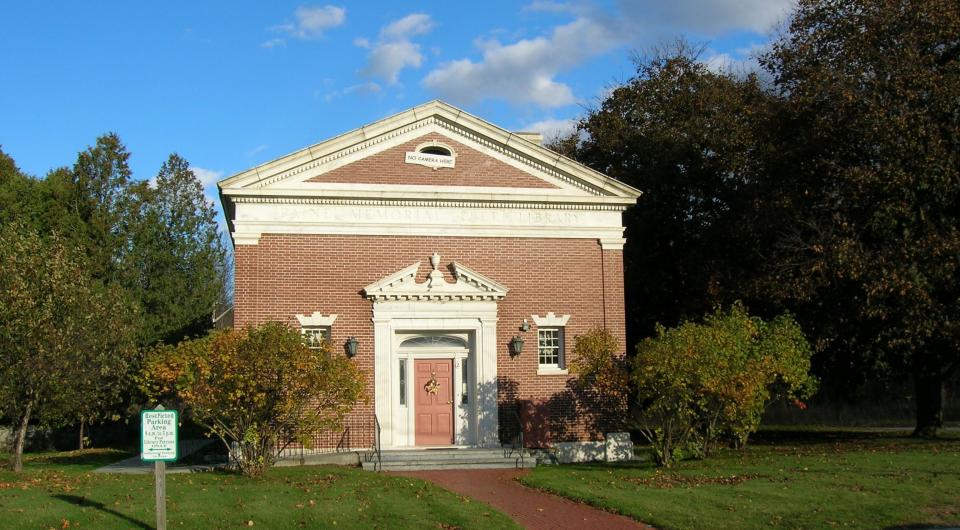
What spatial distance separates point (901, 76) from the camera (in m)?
20.6

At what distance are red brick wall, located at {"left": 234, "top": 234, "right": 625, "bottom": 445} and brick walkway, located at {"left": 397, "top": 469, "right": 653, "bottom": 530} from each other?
2688mm

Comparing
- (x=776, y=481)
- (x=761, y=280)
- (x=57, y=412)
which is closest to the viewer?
(x=776, y=481)

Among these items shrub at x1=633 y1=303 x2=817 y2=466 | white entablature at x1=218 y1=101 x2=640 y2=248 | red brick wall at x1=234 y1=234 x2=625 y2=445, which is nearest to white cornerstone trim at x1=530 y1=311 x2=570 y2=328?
red brick wall at x1=234 y1=234 x2=625 y2=445

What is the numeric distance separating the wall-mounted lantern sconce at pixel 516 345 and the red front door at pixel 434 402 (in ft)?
4.77

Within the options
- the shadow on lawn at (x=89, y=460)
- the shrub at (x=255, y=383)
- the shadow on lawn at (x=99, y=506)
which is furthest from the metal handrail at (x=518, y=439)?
the shadow on lawn at (x=89, y=460)

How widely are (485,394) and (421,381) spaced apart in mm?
1502

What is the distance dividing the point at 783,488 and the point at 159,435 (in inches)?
377

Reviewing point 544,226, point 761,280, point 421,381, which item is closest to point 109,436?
point 421,381

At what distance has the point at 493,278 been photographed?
20.7 metres

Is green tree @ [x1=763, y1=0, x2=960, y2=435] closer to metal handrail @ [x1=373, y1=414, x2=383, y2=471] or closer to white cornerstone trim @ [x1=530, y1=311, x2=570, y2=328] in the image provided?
white cornerstone trim @ [x1=530, y1=311, x2=570, y2=328]

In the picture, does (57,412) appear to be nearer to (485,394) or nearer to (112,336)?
(112,336)

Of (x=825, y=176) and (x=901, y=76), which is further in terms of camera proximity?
(x=825, y=176)

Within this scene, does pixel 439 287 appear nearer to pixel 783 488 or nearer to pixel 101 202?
pixel 783 488

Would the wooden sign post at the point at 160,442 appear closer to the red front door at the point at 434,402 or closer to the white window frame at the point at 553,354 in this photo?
the red front door at the point at 434,402
